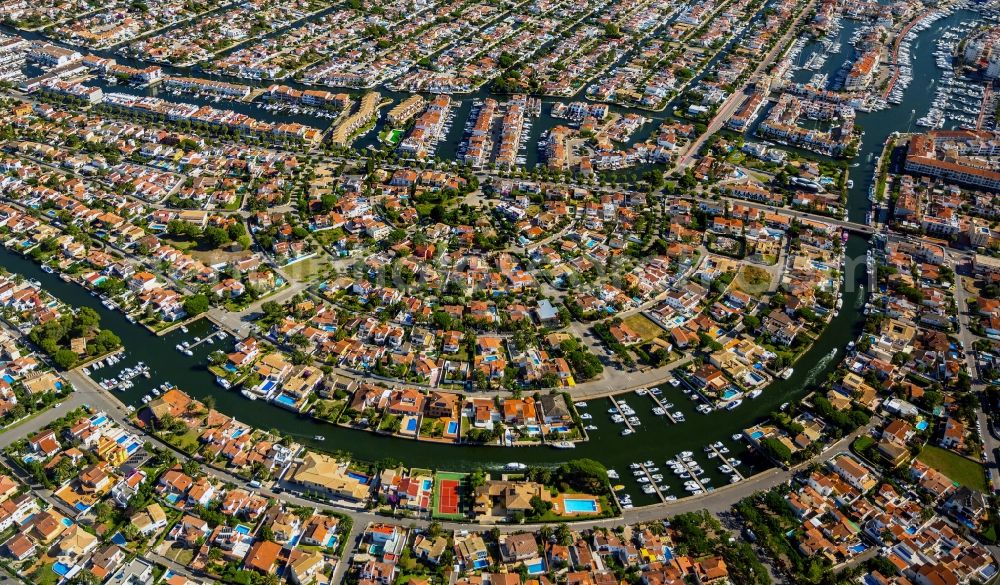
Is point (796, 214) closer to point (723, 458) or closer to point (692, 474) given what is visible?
point (723, 458)

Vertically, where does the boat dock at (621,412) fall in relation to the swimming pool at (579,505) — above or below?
above

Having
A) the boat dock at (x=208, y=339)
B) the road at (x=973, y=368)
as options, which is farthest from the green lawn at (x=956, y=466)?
the boat dock at (x=208, y=339)

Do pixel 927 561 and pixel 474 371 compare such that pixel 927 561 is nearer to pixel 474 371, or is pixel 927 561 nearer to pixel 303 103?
pixel 474 371

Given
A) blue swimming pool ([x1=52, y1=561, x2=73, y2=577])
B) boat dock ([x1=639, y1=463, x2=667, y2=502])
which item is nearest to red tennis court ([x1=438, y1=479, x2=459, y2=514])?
boat dock ([x1=639, y1=463, x2=667, y2=502])

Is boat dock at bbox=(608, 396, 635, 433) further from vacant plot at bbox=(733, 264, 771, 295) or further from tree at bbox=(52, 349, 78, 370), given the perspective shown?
tree at bbox=(52, 349, 78, 370)

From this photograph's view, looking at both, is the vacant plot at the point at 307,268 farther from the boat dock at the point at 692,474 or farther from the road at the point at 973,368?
the road at the point at 973,368

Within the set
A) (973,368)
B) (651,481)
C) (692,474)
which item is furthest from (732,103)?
(651,481)

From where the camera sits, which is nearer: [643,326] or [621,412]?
[621,412]
